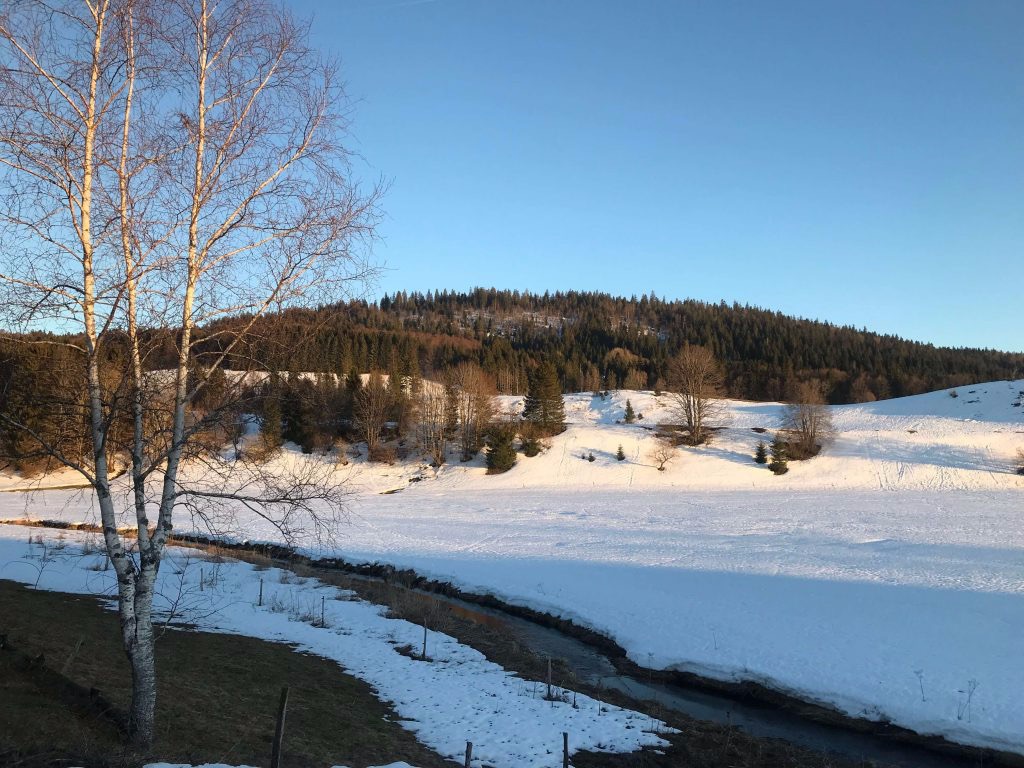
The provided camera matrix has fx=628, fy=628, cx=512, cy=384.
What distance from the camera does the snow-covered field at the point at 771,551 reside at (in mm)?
14312

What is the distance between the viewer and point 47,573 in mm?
17734

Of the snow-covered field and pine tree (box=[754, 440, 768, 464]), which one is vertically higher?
pine tree (box=[754, 440, 768, 464])

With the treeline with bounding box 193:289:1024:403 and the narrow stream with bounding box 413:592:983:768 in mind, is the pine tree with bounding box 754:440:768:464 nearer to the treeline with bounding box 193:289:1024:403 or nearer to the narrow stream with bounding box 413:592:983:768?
the treeline with bounding box 193:289:1024:403

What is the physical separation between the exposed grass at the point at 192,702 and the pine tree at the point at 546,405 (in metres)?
45.6

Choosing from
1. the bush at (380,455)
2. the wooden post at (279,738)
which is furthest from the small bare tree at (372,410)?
the wooden post at (279,738)

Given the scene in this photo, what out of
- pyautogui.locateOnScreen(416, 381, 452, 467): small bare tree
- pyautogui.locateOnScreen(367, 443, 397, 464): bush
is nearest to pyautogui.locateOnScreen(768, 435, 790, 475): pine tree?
pyautogui.locateOnScreen(416, 381, 452, 467): small bare tree

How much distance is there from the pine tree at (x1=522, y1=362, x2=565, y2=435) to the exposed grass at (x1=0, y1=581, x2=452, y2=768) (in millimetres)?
45589

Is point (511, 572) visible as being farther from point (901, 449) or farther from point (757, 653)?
point (901, 449)

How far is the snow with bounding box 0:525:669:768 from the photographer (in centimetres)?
982

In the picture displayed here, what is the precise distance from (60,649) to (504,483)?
40808mm

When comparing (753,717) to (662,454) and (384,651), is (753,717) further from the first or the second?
(662,454)

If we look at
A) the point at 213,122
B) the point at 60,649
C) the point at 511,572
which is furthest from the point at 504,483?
the point at 213,122

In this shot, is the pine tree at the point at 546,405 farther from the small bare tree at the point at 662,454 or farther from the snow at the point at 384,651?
the snow at the point at 384,651

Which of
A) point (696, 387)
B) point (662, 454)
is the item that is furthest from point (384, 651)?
point (696, 387)
